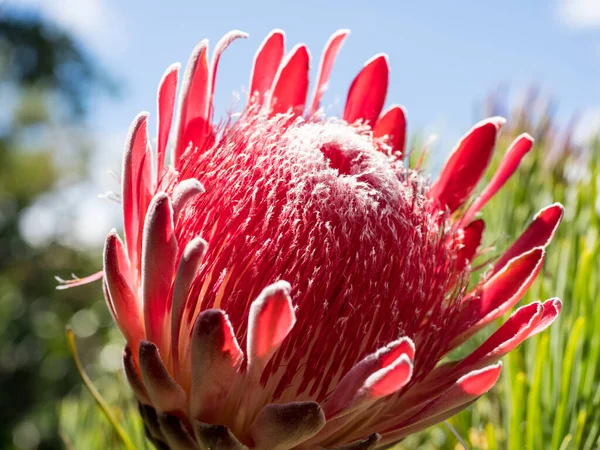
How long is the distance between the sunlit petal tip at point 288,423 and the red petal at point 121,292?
179 millimetres

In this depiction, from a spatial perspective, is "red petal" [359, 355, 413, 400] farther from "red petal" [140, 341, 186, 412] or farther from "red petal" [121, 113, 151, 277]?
"red petal" [121, 113, 151, 277]

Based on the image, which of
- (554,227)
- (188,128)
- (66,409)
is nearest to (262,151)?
(188,128)

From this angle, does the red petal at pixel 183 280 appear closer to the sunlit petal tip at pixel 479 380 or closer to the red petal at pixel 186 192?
the red petal at pixel 186 192

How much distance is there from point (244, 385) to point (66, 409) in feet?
2.20

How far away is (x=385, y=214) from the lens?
2.54 feet

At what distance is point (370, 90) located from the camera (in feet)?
3.11

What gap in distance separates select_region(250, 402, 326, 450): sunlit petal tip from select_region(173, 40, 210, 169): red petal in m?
0.34

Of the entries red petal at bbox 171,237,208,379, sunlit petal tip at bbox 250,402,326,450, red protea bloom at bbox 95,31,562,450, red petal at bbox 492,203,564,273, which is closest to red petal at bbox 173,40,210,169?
red protea bloom at bbox 95,31,562,450

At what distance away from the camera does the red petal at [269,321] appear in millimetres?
548

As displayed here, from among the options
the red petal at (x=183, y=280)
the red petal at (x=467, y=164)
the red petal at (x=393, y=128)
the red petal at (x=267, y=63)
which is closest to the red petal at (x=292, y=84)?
the red petal at (x=267, y=63)

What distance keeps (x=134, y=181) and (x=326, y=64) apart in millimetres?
381

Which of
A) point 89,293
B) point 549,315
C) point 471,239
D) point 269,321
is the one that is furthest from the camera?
point 89,293

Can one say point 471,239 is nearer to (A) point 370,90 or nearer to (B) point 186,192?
(A) point 370,90

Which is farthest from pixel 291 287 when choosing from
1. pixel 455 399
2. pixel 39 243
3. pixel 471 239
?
pixel 39 243
